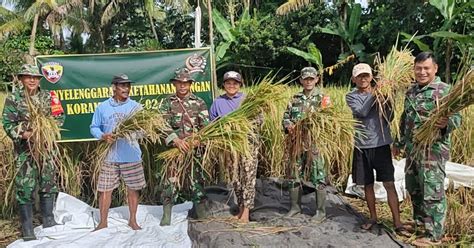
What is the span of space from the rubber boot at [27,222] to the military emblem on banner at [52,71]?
65.7 inches

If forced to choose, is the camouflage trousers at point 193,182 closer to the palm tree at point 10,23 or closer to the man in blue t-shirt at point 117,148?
the man in blue t-shirt at point 117,148

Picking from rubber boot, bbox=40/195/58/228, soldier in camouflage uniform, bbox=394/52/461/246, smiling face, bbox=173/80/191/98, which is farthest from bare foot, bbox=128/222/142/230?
soldier in camouflage uniform, bbox=394/52/461/246

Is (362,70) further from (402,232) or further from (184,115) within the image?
(184,115)

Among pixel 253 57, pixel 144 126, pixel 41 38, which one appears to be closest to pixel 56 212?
pixel 144 126

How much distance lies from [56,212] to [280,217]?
2.28 m

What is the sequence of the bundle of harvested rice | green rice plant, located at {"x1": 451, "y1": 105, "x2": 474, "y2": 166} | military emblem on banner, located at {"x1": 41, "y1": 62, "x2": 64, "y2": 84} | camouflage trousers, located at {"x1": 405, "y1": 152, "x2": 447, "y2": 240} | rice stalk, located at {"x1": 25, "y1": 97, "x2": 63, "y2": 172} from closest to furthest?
camouflage trousers, located at {"x1": 405, "y1": 152, "x2": 447, "y2": 240} → the bundle of harvested rice → rice stalk, located at {"x1": 25, "y1": 97, "x2": 63, "y2": 172} → green rice plant, located at {"x1": 451, "y1": 105, "x2": 474, "y2": 166} → military emblem on banner, located at {"x1": 41, "y1": 62, "x2": 64, "y2": 84}

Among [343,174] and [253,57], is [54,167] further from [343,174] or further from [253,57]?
[253,57]

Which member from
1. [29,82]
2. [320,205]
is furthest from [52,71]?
Answer: [320,205]

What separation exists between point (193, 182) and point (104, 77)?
6.48ft

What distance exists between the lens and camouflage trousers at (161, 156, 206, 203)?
13.4 feet

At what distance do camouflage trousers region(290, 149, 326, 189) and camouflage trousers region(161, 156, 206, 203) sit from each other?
2.84ft

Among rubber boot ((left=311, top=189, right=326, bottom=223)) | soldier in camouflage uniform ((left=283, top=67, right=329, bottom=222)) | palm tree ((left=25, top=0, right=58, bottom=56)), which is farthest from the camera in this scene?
palm tree ((left=25, top=0, right=58, bottom=56))

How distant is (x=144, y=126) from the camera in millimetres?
3926

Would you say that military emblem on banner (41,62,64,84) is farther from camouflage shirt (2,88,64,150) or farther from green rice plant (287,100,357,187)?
green rice plant (287,100,357,187)
